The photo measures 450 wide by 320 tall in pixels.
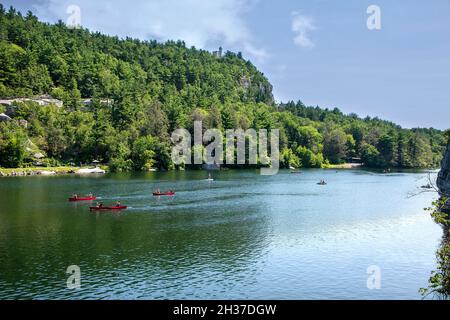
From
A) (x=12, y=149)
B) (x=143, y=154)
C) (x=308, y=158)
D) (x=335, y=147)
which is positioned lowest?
(x=308, y=158)

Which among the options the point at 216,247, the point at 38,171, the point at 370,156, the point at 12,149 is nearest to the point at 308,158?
the point at 370,156

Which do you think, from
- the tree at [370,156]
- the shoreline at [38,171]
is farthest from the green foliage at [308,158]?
the shoreline at [38,171]

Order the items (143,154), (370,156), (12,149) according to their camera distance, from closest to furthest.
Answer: (12,149)
(143,154)
(370,156)

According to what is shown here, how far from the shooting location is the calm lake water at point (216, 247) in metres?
29.9

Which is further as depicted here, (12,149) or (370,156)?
(370,156)

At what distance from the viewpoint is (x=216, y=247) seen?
4056 cm

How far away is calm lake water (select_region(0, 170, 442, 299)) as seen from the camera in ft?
98.2

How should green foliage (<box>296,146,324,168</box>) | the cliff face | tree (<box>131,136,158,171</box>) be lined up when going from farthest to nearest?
green foliage (<box>296,146,324,168</box>) → tree (<box>131,136,158,171</box>) → the cliff face

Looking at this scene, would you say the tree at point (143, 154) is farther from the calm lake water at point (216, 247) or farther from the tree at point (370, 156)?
the tree at point (370, 156)

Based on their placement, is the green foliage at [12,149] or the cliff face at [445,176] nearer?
the cliff face at [445,176]

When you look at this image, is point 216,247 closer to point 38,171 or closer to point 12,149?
point 38,171

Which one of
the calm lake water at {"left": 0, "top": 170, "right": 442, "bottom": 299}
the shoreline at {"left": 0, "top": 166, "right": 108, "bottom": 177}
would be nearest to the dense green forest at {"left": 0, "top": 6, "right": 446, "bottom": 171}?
the shoreline at {"left": 0, "top": 166, "right": 108, "bottom": 177}

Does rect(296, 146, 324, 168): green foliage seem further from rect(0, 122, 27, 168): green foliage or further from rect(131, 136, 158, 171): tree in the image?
rect(0, 122, 27, 168): green foliage

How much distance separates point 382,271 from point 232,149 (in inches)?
4346
